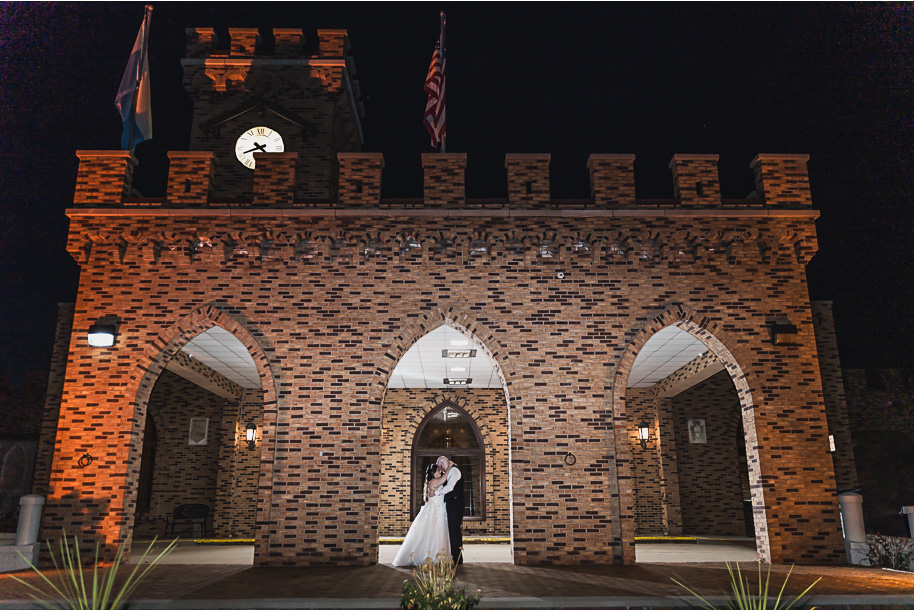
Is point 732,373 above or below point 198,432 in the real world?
above

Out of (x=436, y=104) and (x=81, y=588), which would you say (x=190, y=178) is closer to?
(x=436, y=104)

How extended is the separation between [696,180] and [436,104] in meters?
5.37

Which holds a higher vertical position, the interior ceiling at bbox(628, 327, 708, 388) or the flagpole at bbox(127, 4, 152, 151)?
the flagpole at bbox(127, 4, 152, 151)

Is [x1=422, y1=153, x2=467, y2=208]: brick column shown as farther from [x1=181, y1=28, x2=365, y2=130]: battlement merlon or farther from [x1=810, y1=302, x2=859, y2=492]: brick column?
[x1=810, y1=302, x2=859, y2=492]: brick column

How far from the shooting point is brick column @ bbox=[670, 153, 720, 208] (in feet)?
36.0

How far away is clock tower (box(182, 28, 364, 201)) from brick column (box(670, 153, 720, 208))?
25.3 ft

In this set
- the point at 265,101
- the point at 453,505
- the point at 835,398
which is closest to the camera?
the point at 453,505

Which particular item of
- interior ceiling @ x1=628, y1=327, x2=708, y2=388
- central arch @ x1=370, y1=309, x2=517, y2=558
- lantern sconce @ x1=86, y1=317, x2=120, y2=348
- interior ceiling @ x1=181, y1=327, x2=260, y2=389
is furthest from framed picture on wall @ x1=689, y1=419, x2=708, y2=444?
lantern sconce @ x1=86, y1=317, x2=120, y2=348

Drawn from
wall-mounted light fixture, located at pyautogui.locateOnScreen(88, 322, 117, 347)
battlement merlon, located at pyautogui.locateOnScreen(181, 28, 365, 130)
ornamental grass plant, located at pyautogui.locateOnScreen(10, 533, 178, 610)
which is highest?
battlement merlon, located at pyautogui.locateOnScreen(181, 28, 365, 130)

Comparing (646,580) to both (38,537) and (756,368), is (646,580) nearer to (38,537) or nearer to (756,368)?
(756,368)

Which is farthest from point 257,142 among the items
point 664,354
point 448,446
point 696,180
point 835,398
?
point 835,398

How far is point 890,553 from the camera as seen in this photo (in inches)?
371

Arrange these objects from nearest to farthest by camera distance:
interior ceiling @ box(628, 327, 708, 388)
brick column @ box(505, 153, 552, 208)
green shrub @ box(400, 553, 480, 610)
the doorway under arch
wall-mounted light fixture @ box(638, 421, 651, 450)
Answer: green shrub @ box(400, 553, 480, 610)
brick column @ box(505, 153, 552, 208)
interior ceiling @ box(628, 327, 708, 388)
the doorway under arch
wall-mounted light fixture @ box(638, 421, 651, 450)

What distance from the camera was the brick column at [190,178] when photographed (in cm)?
1081
